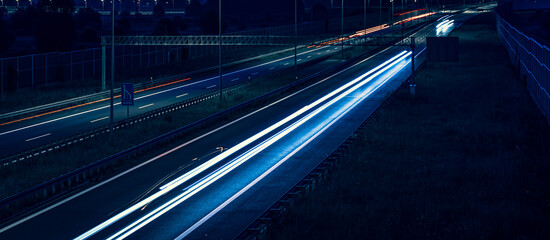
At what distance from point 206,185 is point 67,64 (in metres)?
53.5

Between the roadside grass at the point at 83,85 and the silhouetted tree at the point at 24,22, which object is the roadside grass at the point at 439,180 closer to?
the roadside grass at the point at 83,85

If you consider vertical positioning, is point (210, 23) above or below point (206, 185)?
above

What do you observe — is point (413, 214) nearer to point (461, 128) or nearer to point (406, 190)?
point (406, 190)

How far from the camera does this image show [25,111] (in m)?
48.8

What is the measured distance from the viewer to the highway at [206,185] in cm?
2100

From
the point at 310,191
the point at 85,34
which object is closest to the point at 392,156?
the point at 310,191

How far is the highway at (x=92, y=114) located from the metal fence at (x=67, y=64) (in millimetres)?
12076

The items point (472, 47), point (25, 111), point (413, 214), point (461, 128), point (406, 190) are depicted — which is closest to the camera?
point (413, 214)

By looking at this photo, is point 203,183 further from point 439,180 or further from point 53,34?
point 53,34

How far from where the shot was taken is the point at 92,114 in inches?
1953

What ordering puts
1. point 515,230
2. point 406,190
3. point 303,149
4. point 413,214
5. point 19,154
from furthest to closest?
1. point 303,149
2. point 19,154
3. point 406,190
4. point 413,214
5. point 515,230

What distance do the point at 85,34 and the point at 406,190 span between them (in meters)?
114

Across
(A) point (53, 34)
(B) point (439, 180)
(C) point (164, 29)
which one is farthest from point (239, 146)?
(C) point (164, 29)

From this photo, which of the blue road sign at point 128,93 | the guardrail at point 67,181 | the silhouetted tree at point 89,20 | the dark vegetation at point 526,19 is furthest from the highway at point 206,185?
the silhouetted tree at point 89,20
